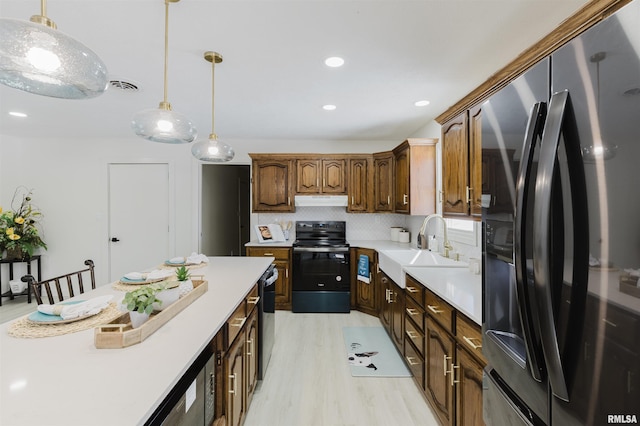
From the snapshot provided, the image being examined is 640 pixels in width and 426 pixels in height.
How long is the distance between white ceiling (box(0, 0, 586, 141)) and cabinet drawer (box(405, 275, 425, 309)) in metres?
1.63

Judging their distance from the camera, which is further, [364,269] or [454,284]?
[364,269]

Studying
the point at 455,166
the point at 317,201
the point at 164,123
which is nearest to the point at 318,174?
the point at 317,201

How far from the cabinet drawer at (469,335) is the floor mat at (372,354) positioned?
49.2 inches

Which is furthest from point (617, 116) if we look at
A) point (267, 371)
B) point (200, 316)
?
point (267, 371)

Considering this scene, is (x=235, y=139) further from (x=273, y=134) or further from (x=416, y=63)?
(x=416, y=63)

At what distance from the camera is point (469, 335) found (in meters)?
1.45

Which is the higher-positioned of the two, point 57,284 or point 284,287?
point 57,284

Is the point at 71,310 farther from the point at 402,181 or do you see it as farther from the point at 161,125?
the point at 402,181

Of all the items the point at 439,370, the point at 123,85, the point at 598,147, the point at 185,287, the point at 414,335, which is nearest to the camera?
the point at 598,147

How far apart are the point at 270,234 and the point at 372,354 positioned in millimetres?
2189

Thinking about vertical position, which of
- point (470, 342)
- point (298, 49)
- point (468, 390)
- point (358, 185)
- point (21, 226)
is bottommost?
point (468, 390)

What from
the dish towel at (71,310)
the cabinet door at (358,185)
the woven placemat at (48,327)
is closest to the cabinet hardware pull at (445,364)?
the woven placemat at (48,327)

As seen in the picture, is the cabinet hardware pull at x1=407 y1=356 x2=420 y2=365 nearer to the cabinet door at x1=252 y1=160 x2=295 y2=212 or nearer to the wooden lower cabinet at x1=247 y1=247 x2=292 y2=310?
the wooden lower cabinet at x1=247 y1=247 x2=292 y2=310

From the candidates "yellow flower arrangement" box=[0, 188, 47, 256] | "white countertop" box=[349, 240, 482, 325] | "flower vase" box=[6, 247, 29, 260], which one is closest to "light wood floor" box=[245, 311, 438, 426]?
"white countertop" box=[349, 240, 482, 325]
